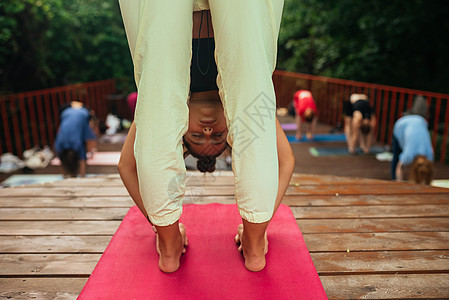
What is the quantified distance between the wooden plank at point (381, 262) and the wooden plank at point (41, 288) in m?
0.91

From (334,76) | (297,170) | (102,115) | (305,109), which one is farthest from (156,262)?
(334,76)

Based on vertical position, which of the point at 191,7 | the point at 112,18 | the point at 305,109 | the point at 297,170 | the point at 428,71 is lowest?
the point at 297,170

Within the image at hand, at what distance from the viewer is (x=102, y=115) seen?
341 inches

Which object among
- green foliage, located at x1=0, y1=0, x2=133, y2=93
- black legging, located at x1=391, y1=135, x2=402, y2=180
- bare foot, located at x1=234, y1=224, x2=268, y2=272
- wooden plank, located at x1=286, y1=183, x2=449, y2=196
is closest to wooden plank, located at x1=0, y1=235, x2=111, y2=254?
bare foot, located at x1=234, y1=224, x2=268, y2=272

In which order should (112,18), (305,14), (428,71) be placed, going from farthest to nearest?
1. (305,14)
2. (112,18)
3. (428,71)

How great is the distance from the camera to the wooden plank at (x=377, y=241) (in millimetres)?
1521

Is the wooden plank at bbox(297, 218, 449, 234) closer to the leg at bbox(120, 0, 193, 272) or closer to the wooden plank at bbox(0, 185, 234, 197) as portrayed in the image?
the wooden plank at bbox(0, 185, 234, 197)

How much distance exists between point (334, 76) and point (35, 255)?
28.3 ft

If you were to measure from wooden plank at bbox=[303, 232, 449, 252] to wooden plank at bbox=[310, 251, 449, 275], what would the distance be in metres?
0.04

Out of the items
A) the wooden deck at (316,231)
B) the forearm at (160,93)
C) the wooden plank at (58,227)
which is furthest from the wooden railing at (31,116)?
the forearm at (160,93)

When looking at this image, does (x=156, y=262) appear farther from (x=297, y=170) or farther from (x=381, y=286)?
(x=297, y=170)

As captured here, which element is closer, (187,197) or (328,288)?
(328,288)

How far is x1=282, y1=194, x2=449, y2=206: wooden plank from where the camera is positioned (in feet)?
6.66

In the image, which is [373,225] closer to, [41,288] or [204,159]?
[204,159]
